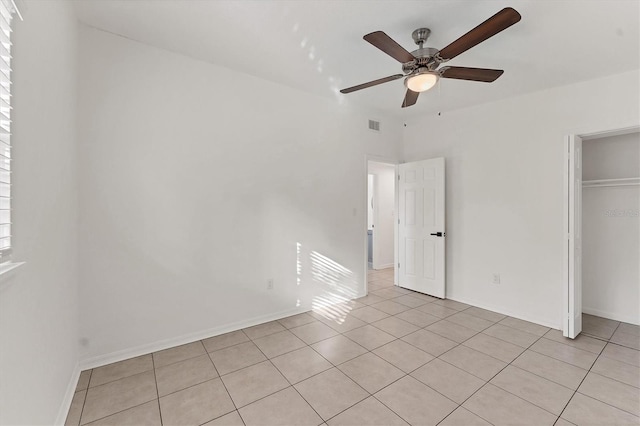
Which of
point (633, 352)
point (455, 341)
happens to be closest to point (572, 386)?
point (455, 341)

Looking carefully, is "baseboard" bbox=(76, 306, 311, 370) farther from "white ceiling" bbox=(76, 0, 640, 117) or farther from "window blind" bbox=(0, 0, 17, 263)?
"white ceiling" bbox=(76, 0, 640, 117)

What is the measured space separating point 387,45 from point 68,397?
333 centimetres

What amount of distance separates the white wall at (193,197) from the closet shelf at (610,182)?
3195 mm

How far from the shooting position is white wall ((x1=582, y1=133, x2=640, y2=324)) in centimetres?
341

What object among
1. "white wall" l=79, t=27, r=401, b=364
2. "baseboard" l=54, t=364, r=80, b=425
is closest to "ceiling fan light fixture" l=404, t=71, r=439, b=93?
"white wall" l=79, t=27, r=401, b=364

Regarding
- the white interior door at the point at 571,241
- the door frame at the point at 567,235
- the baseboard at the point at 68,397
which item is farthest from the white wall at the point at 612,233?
the baseboard at the point at 68,397

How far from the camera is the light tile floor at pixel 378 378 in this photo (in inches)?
74.8

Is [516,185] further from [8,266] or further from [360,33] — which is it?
[8,266]

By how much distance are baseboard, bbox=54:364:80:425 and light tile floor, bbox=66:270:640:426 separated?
4 centimetres

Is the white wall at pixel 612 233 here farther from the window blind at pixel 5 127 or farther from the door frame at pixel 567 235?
the window blind at pixel 5 127

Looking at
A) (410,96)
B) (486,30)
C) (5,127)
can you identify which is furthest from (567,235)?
(5,127)

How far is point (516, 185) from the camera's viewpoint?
3.65 meters

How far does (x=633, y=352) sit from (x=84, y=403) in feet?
15.7

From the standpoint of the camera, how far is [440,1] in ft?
6.61
